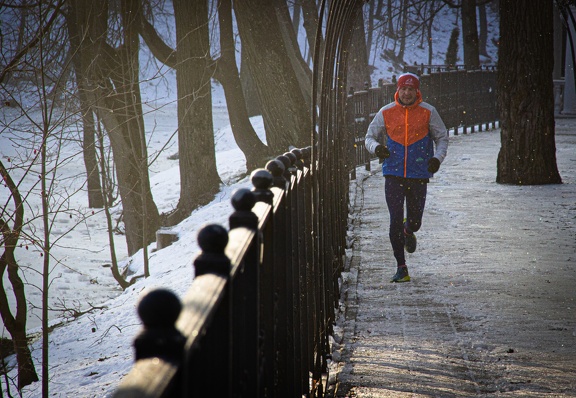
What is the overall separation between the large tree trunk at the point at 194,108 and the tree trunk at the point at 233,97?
0.89m

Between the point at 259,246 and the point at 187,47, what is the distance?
1286 cm

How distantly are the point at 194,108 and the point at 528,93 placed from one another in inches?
249

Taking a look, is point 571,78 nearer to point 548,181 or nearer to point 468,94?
point 468,94

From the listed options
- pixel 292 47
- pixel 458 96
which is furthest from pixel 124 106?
pixel 458 96

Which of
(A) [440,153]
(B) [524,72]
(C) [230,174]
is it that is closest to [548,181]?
(B) [524,72]

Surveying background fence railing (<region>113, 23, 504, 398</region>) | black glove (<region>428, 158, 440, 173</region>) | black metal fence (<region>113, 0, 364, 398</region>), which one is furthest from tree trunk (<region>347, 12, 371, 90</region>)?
black metal fence (<region>113, 0, 364, 398</region>)

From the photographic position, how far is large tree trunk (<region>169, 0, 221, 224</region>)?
14.3 metres

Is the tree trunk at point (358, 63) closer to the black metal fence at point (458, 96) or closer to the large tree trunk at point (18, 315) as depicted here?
the black metal fence at point (458, 96)

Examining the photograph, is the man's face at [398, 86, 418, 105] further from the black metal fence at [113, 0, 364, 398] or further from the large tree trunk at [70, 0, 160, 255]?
the large tree trunk at [70, 0, 160, 255]

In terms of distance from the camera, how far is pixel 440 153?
632cm

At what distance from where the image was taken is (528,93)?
11.6m

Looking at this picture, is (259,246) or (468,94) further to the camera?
(468,94)

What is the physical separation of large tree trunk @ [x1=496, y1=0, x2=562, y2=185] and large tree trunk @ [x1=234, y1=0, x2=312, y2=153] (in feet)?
10.6

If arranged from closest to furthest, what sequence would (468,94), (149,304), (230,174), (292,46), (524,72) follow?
(149,304)
(524,72)
(230,174)
(292,46)
(468,94)
